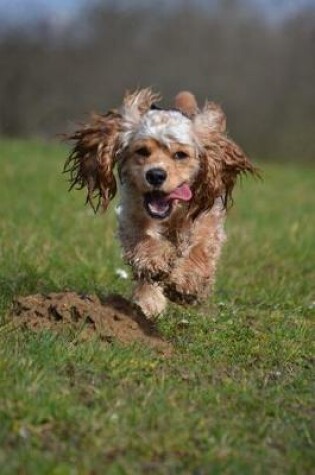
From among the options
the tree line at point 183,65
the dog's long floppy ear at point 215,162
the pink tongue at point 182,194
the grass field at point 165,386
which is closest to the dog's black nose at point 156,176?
the pink tongue at point 182,194

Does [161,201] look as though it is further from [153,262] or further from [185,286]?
[185,286]

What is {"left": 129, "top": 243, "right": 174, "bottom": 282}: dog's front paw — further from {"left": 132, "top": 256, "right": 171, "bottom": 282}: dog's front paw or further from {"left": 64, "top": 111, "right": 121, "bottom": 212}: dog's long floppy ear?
{"left": 64, "top": 111, "right": 121, "bottom": 212}: dog's long floppy ear

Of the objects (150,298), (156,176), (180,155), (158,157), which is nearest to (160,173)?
(156,176)

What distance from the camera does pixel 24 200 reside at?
1133cm

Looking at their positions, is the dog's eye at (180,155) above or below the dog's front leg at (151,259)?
above

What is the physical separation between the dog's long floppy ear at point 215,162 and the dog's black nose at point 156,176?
381mm

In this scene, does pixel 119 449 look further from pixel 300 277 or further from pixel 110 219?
pixel 110 219

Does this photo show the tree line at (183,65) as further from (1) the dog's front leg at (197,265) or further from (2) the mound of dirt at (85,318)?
(2) the mound of dirt at (85,318)

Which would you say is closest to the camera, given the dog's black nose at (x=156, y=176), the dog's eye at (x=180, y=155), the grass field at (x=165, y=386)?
the grass field at (x=165, y=386)

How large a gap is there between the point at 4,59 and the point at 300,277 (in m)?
22.5

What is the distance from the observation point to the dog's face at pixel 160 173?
5.48 meters

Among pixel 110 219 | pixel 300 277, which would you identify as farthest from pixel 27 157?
pixel 300 277

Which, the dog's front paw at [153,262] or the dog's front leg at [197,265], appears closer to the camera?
the dog's front paw at [153,262]

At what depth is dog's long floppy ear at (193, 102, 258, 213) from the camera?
→ 5.79 meters
